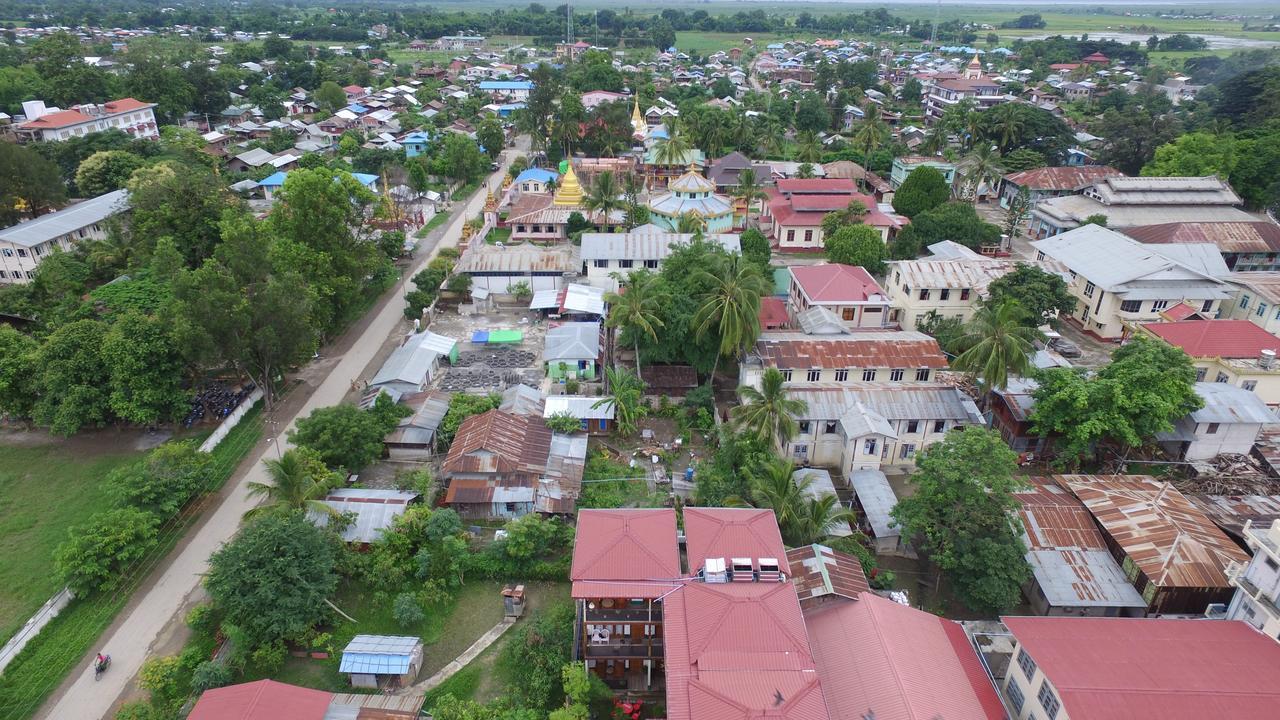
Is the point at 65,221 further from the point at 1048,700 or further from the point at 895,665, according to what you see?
the point at 1048,700

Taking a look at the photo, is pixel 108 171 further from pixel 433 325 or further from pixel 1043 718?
pixel 1043 718

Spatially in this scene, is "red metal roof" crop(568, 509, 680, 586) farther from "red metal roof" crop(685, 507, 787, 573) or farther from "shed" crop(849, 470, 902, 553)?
"shed" crop(849, 470, 902, 553)

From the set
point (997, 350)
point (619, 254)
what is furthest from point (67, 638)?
point (997, 350)

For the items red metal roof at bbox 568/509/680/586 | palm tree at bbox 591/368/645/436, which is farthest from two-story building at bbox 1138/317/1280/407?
red metal roof at bbox 568/509/680/586

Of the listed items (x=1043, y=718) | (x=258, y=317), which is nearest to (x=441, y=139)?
(x=258, y=317)

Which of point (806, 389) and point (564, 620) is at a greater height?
point (806, 389)

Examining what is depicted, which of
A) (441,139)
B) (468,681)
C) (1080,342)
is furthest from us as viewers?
(441,139)

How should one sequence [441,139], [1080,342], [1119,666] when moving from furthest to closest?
1. [441,139]
2. [1080,342]
3. [1119,666]
